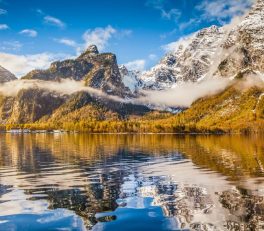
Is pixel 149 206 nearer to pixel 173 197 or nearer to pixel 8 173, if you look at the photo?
pixel 173 197

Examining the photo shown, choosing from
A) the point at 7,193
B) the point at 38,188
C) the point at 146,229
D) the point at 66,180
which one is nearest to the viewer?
the point at 146,229

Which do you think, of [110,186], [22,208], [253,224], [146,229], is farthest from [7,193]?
[253,224]

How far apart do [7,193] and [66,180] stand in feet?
40.5

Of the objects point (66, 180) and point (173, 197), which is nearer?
point (173, 197)

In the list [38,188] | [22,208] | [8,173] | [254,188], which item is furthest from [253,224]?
[8,173]

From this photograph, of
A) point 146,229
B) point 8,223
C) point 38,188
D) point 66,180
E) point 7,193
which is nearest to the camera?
point 146,229

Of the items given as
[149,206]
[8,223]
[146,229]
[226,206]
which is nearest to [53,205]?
[8,223]

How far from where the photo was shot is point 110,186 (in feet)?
185

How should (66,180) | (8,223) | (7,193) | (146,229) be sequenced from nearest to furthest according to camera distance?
(146,229) → (8,223) → (7,193) → (66,180)

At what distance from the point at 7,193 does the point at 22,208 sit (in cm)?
952

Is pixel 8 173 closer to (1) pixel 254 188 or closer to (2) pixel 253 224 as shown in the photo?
(1) pixel 254 188

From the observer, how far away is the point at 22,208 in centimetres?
4234

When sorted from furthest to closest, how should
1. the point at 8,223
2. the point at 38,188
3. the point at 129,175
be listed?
the point at 129,175 → the point at 38,188 → the point at 8,223

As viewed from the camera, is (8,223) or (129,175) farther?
(129,175)
